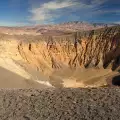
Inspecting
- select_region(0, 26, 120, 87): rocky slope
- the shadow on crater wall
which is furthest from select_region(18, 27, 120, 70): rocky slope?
the shadow on crater wall

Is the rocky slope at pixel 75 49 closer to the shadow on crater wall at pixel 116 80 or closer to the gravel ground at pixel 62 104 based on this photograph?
the shadow on crater wall at pixel 116 80

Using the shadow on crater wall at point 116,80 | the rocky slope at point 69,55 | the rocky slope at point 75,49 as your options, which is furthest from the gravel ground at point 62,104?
the rocky slope at point 75,49

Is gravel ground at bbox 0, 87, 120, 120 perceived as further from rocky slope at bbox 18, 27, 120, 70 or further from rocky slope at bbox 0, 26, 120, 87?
rocky slope at bbox 18, 27, 120, 70

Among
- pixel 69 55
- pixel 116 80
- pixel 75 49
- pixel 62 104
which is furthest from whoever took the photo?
pixel 75 49

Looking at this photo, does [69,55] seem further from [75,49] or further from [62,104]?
[62,104]

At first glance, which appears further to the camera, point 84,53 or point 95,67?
point 84,53

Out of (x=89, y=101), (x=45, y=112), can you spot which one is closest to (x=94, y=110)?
(x=89, y=101)

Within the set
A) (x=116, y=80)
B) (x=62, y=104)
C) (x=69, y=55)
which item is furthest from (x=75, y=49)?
(x=62, y=104)

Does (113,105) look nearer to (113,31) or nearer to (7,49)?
(7,49)
